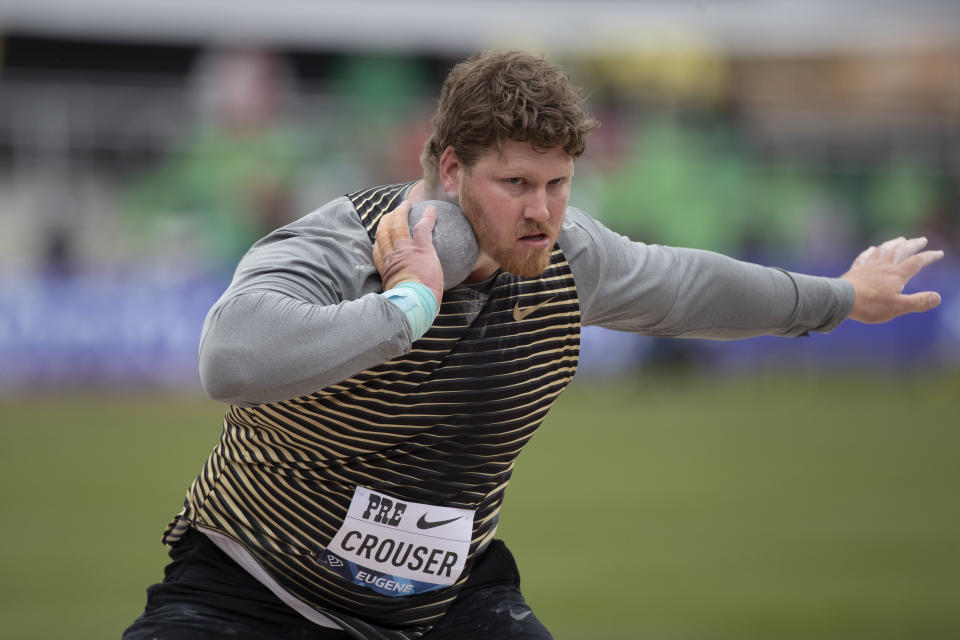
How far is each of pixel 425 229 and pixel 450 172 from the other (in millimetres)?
330

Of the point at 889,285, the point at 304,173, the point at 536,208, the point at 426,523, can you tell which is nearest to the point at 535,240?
the point at 536,208

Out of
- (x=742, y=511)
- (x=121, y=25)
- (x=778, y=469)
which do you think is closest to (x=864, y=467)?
(x=778, y=469)

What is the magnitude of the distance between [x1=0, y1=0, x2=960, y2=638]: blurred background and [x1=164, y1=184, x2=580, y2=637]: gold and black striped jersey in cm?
378

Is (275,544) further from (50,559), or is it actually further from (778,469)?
(778,469)

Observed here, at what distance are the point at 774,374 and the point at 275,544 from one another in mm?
17677

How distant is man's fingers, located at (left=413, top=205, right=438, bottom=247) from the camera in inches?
134

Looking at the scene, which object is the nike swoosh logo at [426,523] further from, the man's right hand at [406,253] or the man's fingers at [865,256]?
the man's fingers at [865,256]

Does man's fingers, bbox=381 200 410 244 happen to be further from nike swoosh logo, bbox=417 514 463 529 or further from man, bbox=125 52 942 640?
nike swoosh logo, bbox=417 514 463 529

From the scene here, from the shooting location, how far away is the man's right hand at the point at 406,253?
3.34m

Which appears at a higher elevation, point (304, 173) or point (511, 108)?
point (304, 173)

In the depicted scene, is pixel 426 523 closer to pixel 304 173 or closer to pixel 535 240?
pixel 535 240

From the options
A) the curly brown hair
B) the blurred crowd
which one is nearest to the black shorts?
the curly brown hair

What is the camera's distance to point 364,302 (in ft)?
10.5

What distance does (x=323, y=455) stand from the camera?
145 inches
